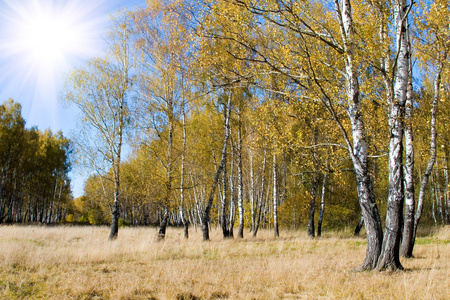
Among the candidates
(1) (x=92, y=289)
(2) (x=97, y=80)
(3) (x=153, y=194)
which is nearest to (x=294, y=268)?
(1) (x=92, y=289)

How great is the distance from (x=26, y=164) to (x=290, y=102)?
95.4 feet

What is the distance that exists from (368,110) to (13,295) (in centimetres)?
962

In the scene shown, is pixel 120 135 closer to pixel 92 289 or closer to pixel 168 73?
pixel 168 73

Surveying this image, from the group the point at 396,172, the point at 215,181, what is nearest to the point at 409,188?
the point at 396,172

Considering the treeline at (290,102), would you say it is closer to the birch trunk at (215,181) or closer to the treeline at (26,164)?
the birch trunk at (215,181)

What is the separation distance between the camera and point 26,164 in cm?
2811

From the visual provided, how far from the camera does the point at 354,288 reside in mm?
4211

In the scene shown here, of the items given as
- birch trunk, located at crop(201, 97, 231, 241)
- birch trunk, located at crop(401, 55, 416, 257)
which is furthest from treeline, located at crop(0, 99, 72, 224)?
birch trunk, located at crop(401, 55, 416, 257)

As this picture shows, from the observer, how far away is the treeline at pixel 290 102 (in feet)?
18.7

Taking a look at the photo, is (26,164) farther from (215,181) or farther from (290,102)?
(290,102)

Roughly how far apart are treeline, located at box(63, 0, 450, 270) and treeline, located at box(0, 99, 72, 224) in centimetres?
1562

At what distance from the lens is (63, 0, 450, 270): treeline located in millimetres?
5703

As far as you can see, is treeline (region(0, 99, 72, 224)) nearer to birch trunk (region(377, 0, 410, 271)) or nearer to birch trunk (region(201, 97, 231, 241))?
birch trunk (region(201, 97, 231, 241))

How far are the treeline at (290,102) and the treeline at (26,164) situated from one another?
15625 millimetres
